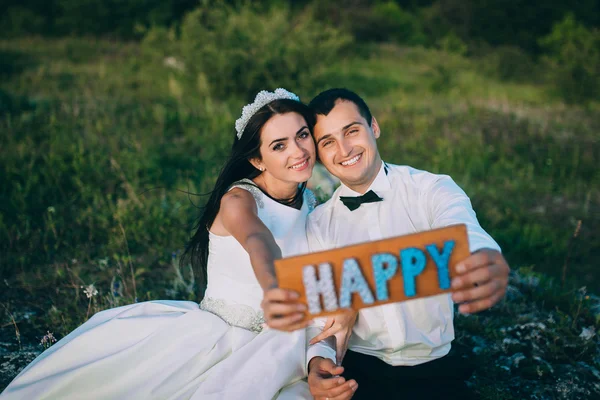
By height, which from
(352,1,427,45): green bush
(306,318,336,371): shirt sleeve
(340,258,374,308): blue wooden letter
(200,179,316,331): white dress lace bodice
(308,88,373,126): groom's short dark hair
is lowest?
(306,318,336,371): shirt sleeve

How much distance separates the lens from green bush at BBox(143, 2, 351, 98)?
10.4 meters

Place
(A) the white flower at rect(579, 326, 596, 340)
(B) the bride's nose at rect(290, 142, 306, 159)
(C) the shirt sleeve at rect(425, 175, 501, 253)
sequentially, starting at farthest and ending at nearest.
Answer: (A) the white flower at rect(579, 326, 596, 340) < (B) the bride's nose at rect(290, 142, 306, 159) < (C) the shirt sleeve at rect(425, 175, 501, 253)

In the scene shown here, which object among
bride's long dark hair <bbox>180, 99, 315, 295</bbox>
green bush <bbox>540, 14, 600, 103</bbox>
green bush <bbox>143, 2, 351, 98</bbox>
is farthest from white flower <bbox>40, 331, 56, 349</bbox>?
green bush <bbox>540, 14, 600, 103</bbox>

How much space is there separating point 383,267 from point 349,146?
122cm

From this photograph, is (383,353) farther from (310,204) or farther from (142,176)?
(142,176)

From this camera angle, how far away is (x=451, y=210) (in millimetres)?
2377

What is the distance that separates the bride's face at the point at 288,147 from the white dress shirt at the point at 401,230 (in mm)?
339

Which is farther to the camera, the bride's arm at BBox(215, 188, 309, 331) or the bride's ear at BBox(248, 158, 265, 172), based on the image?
the bride's ear at BBox(248, 158, 265, 172)

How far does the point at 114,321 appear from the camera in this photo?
2.72m

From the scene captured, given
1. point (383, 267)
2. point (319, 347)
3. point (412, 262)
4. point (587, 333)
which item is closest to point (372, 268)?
point (383, 267)

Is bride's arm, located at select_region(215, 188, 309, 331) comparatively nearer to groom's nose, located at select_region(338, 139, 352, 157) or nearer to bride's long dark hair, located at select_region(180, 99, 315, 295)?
bride's long dark hair, located at select_region(180, 99, 315, 295)

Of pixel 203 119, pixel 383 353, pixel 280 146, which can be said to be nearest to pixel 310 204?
pixel 280 146

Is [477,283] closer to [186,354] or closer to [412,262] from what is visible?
[412,262]

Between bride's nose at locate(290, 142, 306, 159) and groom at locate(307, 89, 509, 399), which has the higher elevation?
bride's nose at locate(290, 142, 306, 159)
